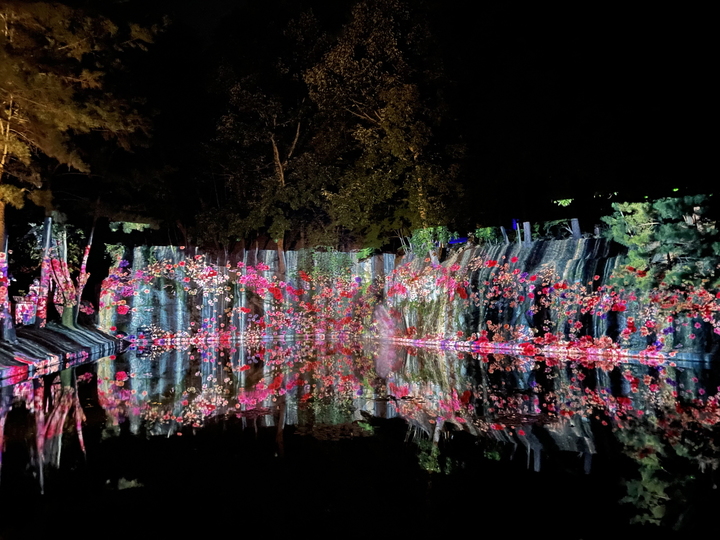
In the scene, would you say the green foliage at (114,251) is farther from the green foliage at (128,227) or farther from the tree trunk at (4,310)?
the tree trunk at (4,310)

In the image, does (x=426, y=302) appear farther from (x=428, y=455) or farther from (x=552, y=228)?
(x=428, y=455)

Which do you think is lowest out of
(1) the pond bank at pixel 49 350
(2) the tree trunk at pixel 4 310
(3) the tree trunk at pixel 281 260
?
(1) the pond bank at pixel 49 350

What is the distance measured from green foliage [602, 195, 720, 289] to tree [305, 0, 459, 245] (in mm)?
7655

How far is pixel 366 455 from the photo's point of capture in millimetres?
5504

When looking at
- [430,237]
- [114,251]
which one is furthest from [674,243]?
[114,251]

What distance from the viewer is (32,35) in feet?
36.4

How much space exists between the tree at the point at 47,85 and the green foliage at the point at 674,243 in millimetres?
10841

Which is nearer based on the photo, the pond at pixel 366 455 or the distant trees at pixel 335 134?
the pond at pixel 366 455

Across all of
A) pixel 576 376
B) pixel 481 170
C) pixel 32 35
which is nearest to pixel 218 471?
pixel 576 376

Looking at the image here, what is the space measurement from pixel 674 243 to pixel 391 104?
991cm

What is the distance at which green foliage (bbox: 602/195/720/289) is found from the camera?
11953 millimetres

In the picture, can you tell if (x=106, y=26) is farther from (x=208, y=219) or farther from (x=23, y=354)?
(x=208, y=219)

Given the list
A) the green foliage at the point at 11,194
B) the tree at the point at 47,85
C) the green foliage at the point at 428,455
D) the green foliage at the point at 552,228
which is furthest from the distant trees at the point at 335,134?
the green foliage at the point at 428,455

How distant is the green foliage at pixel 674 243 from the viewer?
11953 mm
